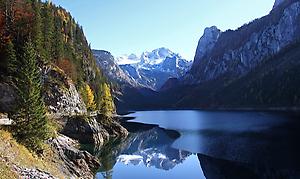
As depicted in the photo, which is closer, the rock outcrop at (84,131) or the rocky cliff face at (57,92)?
the rocky cliff face at (57,92)

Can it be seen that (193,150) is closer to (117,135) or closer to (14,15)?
(117,135)

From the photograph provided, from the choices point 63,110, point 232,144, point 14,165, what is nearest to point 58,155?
point 14,165

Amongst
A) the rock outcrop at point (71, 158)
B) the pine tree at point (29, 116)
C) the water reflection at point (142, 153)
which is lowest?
the water reflection at point (142, 153)

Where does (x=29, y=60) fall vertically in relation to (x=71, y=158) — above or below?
above

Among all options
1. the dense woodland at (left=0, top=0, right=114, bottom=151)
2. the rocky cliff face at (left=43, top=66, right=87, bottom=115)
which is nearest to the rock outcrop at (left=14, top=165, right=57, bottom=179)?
the dense woodland at (left=0, top=0, right=114, bottom=151)

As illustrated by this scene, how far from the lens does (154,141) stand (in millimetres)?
136625

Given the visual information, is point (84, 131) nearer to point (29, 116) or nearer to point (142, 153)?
point (142, 153)

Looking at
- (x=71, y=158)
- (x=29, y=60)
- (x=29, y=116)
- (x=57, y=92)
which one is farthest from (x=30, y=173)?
(x=57, y=92)

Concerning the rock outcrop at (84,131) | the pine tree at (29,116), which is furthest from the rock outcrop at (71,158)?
the rock outcrop at (84,131)

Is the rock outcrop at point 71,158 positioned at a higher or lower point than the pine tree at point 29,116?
lower

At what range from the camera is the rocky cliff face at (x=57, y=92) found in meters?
98.8

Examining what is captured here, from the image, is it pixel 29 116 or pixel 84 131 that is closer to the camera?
pixel 29 116

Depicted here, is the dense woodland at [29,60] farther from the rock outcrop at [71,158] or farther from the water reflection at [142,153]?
the water reflection at [142,153]

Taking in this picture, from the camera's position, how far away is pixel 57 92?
4058 inches
